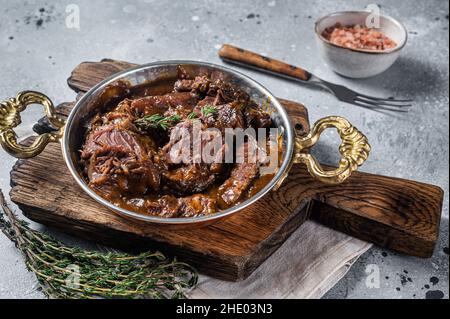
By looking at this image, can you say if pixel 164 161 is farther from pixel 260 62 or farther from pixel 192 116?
pixel 260 62

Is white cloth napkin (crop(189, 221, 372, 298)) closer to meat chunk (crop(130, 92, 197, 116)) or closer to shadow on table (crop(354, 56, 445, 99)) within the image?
meat chunk (crop(130, 92, 197, 116))

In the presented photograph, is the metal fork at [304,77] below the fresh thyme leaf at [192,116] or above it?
below

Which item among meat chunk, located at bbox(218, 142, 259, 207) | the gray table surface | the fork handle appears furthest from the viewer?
the fork handle

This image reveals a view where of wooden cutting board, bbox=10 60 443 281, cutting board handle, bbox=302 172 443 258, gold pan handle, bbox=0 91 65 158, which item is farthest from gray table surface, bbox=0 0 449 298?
gold pan handle, bbox=0 91 65 158

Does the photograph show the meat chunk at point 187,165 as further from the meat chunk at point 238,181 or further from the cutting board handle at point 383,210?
the cutting board handle at point 383,210

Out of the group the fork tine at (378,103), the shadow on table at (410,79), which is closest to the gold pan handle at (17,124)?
the fork tine at (378,103)

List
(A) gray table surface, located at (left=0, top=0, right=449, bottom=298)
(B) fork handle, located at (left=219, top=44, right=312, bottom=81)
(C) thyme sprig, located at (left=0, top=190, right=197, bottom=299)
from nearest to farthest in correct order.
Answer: (C) thyme sprig, located at (left=0, top=190, right=197, bottom=299) → (A) gray table surface, located at (left=0, top=0, right=449, bottom=298) → (B) fork handle, located at (left=219, top=44, right=312, bottom=81)

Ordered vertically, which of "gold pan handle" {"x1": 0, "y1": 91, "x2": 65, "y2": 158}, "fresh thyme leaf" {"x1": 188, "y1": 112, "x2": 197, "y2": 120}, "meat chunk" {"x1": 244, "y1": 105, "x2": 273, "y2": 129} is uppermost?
"gold pan handle" {"x1": 0, "y1": 91, "x2": 65, "y2": 158}
